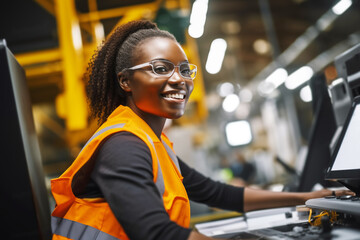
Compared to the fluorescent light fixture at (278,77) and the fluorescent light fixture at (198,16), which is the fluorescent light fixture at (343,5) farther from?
the fluorescent light fixture at (278,77)

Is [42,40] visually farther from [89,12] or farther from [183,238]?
[183,238]

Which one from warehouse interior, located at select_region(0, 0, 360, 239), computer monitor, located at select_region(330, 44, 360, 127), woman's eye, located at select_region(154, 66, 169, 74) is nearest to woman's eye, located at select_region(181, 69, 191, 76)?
woman's eye, located at select_region(154, 66, 169, 74)

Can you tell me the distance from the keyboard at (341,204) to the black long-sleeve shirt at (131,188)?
52 cm

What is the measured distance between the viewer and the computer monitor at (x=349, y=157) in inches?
55.1

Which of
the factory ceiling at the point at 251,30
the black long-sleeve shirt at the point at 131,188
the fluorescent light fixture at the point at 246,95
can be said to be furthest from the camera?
the fluorescent light fixture at the point at 246,95

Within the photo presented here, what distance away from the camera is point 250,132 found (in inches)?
175

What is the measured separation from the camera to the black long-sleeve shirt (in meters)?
1.00

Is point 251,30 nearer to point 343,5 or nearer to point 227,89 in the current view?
point 227,89

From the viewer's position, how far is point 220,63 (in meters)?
8.84

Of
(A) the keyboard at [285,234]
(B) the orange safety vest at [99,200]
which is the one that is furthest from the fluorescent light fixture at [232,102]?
(B) the orange safety vest at [99,200]

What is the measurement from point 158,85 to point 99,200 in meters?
0.47

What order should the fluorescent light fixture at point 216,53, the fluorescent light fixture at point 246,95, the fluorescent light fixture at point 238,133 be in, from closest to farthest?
the fluorescent light fixture at point 238,133 < the fluorescent light fixture at point 216,53 < the fluorescent light fixture at point 246,95

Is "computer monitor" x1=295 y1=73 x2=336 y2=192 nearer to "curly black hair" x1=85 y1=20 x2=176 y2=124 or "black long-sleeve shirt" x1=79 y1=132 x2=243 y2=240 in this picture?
"curly black hair" x1=85 y1=20 x2=176 y2=124

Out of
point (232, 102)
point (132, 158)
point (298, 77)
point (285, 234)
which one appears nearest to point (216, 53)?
point (298, 77)
